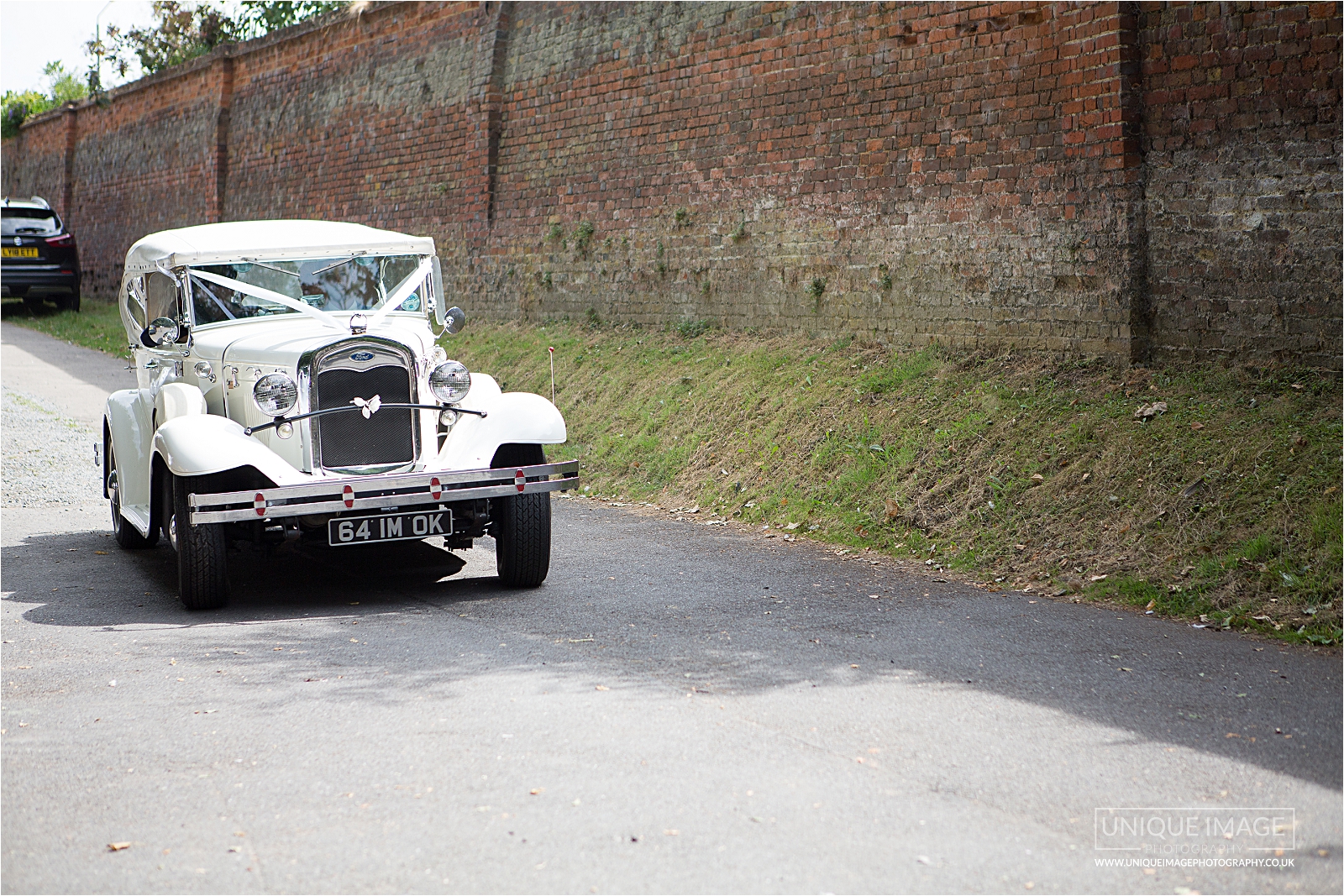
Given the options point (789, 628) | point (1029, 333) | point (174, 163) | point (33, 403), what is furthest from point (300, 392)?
point (174, 163)

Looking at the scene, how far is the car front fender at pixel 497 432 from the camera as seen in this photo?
23.7ft

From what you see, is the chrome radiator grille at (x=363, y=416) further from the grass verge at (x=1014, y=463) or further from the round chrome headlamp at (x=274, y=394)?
the grass verge at (x=1014, y=463)

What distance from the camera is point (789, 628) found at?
623cm

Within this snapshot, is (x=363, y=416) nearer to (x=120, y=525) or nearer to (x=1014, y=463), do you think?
(x=120, y=525)

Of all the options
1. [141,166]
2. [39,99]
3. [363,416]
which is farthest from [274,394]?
[39,99]

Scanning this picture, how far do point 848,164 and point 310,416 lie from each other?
600 cm

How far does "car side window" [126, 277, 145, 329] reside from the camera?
8.52m

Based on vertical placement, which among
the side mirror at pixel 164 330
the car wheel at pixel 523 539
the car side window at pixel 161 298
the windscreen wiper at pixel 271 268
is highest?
the windscreen wiper at pixel 271 268

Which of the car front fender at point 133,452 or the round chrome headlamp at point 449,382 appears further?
the car front fender at point 133,452

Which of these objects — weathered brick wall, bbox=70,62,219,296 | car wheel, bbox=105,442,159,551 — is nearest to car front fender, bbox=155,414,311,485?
car wheel, bbox=105,442,159,551

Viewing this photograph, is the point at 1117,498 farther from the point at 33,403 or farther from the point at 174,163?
the point at 174,163

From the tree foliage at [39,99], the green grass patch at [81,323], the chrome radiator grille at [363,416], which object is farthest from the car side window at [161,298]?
the tree foliage at [39,99]

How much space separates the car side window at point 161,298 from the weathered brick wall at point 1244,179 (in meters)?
6.64

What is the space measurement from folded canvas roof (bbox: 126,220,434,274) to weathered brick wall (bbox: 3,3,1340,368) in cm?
439
